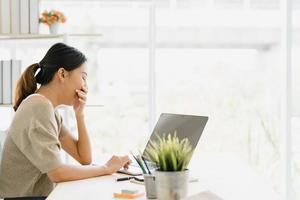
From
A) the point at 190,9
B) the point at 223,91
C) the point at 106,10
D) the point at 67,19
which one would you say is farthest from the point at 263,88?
the point at 67,19

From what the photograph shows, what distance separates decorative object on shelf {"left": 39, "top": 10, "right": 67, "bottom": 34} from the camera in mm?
3318

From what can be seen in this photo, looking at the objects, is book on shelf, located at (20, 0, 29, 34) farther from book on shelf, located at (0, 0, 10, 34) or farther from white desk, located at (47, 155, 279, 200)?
white desk, located at (47, 155, 279, 200)

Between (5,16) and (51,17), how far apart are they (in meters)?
0.31

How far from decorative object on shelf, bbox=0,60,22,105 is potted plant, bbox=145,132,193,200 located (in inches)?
76.3

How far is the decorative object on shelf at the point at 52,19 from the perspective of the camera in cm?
332

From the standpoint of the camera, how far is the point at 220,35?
3709mm

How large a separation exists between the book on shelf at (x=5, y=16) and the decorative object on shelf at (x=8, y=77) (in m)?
0.25

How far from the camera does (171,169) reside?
1.53 m

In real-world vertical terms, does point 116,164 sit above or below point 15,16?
below

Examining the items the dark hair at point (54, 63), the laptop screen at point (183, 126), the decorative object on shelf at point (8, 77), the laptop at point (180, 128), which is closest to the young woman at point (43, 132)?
the dark hair at point (54, 63)

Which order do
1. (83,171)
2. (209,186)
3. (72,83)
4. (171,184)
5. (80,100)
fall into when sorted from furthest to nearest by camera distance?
(80,100) < (72,83) < (83,171) < (209,186) < (171,184)

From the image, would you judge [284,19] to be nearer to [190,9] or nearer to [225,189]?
[190,9]

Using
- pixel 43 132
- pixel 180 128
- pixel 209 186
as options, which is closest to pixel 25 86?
pixel 43 132

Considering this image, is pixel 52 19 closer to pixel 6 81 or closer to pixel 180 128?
pixel 6 81
